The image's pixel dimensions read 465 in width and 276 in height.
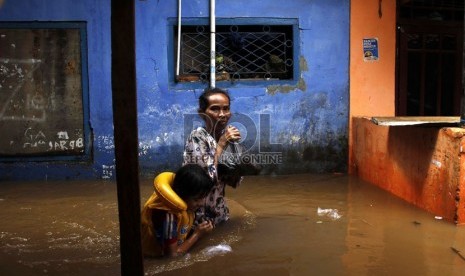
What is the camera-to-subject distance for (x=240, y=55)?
247 inches

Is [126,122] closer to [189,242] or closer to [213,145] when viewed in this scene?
[189,242]

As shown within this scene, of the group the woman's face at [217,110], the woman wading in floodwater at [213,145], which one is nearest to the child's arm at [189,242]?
the woman wading in floodwater at [213,145]

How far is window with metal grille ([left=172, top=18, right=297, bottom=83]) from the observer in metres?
6.16

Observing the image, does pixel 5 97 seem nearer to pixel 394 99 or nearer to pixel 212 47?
pixel 212 47

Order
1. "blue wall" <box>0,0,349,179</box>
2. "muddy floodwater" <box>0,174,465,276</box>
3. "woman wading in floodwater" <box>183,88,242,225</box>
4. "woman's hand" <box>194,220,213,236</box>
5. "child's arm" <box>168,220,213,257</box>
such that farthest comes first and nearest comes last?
"blue wall" <box>0,0,349,179</box>, "woman wading in floodwater" <box>183,88,242,225</box>, "woman's hand" <box>194,220,213,236</box>, "child's arm" <box>168,220,213,257</box>, "muddy floodwater" <box>0,174,465,276</box>

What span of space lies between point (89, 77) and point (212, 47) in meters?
1.70

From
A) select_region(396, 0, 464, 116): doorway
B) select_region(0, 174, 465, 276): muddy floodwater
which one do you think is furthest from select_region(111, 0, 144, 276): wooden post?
select_region(396, 0, 464, 116): doorway

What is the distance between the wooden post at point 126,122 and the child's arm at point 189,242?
3.58 ft

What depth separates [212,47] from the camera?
5973mm

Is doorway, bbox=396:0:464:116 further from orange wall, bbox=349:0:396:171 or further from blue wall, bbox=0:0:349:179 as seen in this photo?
blue wall, bbox=0:0:349:179

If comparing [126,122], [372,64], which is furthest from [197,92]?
[126,122]

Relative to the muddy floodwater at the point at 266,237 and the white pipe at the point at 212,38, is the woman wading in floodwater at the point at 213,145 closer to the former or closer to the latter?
the muddy floodwater at the point at 266,237

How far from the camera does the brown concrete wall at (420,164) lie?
372cm

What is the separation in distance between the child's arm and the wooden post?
43.0 inches
